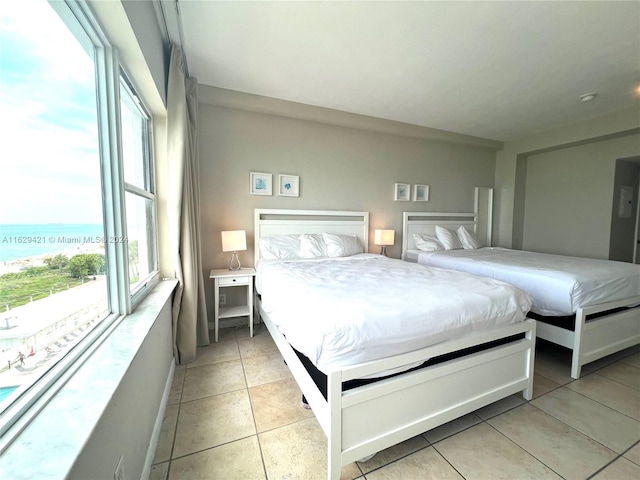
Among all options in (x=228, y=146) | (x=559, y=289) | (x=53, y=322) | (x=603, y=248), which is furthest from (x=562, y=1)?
(x=603, y=248)

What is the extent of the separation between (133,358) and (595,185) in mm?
5540

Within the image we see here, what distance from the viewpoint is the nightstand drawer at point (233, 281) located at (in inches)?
103

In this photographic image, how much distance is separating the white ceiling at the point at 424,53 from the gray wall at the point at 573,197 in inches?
29.3

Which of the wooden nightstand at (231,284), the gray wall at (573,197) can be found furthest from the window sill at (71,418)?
the gray wall at (573,197)

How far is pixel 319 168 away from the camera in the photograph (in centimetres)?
338

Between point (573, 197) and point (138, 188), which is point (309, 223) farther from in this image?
point (573, 197)

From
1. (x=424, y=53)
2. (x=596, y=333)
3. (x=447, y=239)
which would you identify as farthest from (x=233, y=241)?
(x=596, y=333)

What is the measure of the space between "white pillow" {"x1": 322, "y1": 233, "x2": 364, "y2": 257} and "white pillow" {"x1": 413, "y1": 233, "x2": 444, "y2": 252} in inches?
44.5

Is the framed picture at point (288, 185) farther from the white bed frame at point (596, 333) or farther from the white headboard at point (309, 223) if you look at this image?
the white bed frame at point (596, 333)

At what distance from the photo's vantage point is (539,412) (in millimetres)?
1659

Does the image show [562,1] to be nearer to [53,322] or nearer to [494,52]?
[494,52]

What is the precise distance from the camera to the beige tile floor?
1.28 meters

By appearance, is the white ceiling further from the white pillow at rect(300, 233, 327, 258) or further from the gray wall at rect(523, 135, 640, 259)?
the white pillow at rect(300, 233, 327, 258)

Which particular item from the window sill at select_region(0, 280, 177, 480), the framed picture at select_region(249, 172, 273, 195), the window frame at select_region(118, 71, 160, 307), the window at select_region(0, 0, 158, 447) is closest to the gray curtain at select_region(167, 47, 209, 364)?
the window frame at select_region(118, 71, 160, 307)
